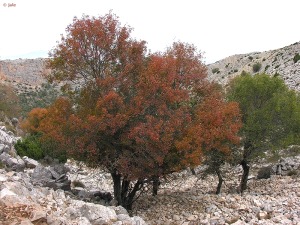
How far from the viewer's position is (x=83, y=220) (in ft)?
43.6

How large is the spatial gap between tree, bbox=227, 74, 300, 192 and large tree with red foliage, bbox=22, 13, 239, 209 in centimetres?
669

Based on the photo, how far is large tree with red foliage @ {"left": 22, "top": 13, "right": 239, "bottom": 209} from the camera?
18.0 m

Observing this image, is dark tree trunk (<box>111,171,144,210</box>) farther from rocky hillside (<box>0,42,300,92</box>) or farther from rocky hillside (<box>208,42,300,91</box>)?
rocky hillside (<box>208,42,300,91</box>)

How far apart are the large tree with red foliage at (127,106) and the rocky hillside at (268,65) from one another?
148 feet

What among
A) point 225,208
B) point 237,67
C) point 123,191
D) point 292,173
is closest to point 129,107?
point 123,191

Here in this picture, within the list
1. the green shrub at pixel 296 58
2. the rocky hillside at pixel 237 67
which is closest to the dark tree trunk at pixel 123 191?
the rocky hillside at pixel 237 67

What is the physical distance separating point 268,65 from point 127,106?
2906 inches

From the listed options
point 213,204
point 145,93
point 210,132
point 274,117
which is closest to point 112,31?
point 145,93

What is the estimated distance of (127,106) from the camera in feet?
60.6

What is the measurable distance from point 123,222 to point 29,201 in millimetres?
3794

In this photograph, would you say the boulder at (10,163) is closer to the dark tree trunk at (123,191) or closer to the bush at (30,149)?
the dark tree trunk at (123,191)

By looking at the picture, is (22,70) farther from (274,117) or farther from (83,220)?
(83,220)

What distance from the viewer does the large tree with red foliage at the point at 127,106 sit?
1797 centimetres

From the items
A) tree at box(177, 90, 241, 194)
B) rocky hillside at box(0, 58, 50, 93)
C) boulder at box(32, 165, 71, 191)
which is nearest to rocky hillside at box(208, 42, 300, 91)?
tree at box(177, 90, 241, 194)
